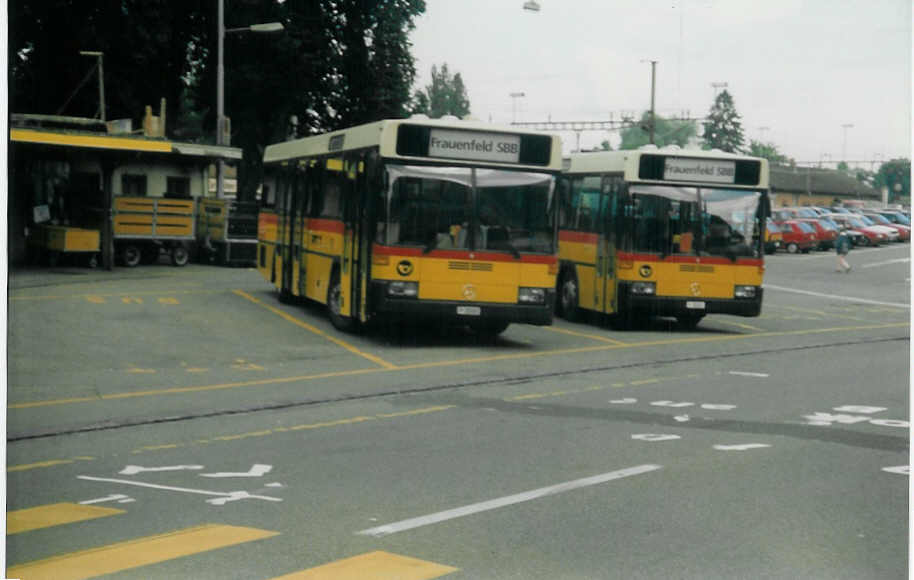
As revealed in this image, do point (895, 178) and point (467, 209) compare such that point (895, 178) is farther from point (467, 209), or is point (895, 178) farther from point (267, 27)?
point (467, 209)

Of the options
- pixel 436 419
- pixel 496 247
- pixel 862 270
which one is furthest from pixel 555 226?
pixel 862 270

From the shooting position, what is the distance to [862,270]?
2869 centimetres

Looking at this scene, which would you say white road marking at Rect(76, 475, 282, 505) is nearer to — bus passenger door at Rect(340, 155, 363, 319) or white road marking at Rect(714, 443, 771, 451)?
white road marking at Rect(714, 443, 771, 451)

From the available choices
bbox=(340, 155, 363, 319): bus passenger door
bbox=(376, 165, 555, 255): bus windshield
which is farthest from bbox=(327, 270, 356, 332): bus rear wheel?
bbox=(376, 165, 555, 255): bus windshield

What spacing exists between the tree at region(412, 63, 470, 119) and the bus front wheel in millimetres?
10791

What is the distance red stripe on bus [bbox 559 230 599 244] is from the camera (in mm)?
20859

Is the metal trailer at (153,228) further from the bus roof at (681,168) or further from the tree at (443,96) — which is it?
the tree at (443,96)

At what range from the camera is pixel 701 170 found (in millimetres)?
19203

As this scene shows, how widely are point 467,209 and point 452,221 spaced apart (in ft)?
0.75

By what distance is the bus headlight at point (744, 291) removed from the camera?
1939 centimetres

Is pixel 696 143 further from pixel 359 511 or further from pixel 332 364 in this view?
pixel 332 364

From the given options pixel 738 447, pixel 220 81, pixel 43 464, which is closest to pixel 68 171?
pixel 220 81

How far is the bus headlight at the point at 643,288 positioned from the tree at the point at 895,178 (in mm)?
11832

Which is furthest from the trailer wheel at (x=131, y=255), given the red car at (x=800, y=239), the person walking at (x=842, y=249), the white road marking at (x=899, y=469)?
the red car at (x=800, y=239)
